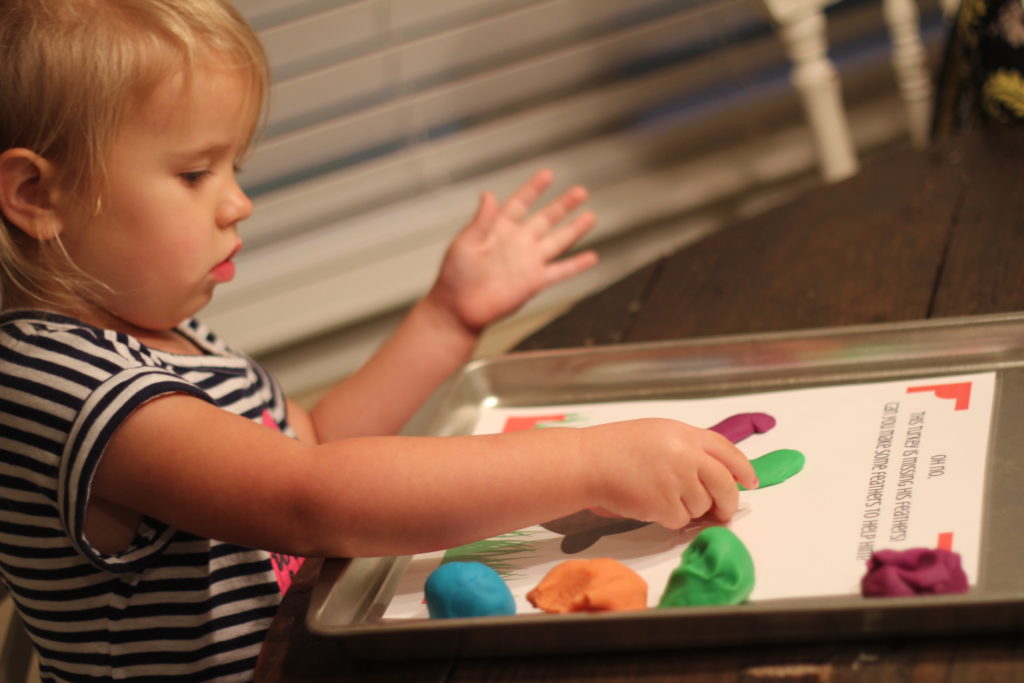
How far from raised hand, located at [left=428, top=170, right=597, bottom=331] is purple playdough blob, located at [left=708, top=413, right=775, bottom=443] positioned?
34 cm

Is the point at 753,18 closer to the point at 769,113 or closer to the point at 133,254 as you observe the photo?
the point at 769,113

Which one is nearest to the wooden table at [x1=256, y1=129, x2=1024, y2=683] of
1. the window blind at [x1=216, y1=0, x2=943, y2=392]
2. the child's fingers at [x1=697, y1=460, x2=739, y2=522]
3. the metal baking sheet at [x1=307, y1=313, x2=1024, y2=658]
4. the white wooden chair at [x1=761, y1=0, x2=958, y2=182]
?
the metal baking sheet at [x1=307, y1=313, x2=1024, y2=658]

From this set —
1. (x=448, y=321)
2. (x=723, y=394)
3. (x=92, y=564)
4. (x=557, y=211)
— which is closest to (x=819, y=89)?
(x=557, y=211)

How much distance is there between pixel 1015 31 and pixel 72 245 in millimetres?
813

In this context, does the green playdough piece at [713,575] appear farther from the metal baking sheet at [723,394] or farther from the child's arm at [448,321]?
the child's arm at [448,321]

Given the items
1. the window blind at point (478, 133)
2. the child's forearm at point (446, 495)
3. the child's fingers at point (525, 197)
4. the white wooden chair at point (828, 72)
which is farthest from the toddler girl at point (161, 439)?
the white wooden chair at point (828, 72)

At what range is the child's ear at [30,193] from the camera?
2.13 feet

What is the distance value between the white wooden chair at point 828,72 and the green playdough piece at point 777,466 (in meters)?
1.01

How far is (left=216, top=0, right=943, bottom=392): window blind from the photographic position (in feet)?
4.98

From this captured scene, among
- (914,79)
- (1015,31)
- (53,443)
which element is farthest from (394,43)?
(53,443)

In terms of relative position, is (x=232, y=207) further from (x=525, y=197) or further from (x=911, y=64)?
(x=911, y=64)

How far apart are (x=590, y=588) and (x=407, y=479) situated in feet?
0.41

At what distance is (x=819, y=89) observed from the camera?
1.50m

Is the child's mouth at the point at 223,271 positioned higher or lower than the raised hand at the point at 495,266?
higher
